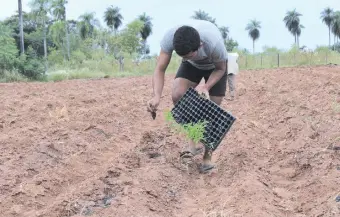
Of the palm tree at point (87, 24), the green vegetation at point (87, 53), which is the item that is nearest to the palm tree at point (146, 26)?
the green vegetation at point (87, 53)

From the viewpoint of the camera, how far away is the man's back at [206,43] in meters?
4.50

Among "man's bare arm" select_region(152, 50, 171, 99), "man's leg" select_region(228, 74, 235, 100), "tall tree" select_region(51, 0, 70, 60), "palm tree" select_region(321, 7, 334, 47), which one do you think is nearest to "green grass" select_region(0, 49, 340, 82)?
"tall tree" select_region(51, 0, 70, 60)

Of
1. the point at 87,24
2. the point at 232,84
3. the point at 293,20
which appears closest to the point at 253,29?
the point at 293,20

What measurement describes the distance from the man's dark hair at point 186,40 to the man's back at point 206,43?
9.8 inches

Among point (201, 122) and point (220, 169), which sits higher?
point (201, 122)

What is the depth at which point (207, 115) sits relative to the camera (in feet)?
15.8

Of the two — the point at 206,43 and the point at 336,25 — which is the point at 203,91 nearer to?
the point at 206,43

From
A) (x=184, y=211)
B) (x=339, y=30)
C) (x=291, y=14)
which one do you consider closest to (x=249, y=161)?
(x=184, y=211)

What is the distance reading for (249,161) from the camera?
542cm

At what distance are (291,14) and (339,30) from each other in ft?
45.6

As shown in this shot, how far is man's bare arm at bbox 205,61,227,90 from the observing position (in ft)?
15.7

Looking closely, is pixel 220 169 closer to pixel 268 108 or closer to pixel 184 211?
pixel 184 211

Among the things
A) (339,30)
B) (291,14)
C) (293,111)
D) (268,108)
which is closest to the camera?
(293,111)

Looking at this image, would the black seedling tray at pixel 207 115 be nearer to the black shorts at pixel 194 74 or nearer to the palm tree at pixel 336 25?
the black shorts at pixel 194 74
